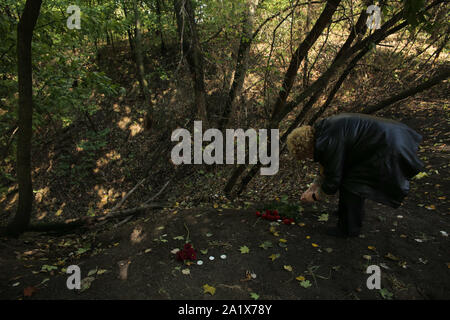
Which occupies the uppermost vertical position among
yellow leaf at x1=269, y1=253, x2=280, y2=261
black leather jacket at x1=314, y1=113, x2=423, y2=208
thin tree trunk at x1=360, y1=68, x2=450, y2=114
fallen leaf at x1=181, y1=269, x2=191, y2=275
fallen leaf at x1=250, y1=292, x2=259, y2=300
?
thin tree trunk at x1=360, y1=68, x2=450, y2=114

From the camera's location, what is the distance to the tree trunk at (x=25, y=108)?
10.1 feet

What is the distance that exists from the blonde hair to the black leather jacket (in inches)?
3.4

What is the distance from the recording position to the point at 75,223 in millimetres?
4641

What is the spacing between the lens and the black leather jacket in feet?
8.45

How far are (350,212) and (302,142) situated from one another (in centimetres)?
107

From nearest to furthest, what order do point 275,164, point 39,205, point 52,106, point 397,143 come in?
point 397,143
point 52,106
point 275,164
point 39,205

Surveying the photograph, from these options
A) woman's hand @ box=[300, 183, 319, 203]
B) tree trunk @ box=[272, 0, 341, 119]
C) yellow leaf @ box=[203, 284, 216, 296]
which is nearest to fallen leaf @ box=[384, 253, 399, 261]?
woman's hand @ box=[300, 183, 319, 203]

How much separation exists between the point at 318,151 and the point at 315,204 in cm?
193

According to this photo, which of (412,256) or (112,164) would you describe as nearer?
(412,256)

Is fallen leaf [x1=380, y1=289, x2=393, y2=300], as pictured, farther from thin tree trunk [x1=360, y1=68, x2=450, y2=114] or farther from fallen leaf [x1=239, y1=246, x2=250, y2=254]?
thin tree trunk [x1=360, y1=68, x2=450, y2=114]

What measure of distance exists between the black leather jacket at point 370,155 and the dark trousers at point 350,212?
15 cm

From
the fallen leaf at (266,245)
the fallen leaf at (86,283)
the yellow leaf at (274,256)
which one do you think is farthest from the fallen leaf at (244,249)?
the fallen leaf at (86,283)

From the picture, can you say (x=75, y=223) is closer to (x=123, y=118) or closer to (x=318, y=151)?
(x=318, y=151)
